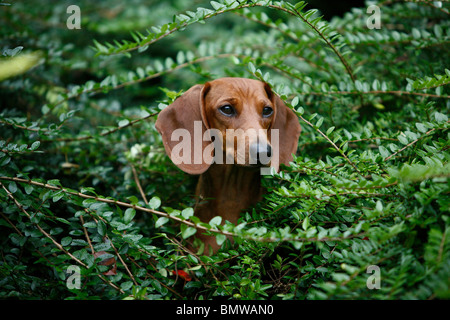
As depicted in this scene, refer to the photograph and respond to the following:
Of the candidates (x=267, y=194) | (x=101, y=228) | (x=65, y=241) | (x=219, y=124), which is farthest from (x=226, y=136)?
(x=65, y=241)

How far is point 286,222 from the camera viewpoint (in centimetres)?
184

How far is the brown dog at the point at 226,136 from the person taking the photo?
182 cm

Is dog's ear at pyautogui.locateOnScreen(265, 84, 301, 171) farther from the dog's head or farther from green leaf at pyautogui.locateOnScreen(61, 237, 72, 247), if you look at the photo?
green leaf at pyautogui.locateOnScreen(61, 237, 72, 247)

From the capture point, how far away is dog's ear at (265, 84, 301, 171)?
6.47 ft

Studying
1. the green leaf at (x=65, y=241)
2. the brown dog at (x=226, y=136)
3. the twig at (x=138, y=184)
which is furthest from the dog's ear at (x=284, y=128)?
the green leaf at (x=65, y=241)

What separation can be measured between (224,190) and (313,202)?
1.87 feet

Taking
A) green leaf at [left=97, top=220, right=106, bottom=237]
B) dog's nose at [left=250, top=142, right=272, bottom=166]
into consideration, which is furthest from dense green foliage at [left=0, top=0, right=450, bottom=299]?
dog's nose at [left=250, top=142, right=272, bottom=166]

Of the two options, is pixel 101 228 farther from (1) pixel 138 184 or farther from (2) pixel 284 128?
(2) pixel 284 128

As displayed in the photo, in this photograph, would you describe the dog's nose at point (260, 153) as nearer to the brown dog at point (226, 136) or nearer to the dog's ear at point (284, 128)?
the brown dog at point (226, 136)

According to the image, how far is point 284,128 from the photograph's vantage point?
6.66 ft

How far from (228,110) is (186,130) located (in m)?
0.24
